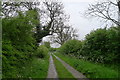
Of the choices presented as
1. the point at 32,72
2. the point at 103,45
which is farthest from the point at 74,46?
the point at 32,72

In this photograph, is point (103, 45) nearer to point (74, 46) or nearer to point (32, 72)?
point (32, 72)

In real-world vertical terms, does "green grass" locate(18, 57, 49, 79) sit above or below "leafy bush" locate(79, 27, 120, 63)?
below

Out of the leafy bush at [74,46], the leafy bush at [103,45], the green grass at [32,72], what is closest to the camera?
the green grass at [32,72]

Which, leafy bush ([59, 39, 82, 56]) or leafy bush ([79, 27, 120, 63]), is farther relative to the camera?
leafy bush ([59, 39, 82, 56])

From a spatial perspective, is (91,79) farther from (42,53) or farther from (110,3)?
(42,53)

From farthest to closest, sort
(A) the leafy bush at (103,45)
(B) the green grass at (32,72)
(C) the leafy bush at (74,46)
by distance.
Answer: (C) the leafy bush at (74,46), (A) the leafy bush at (103,45), (B) the green grass at (32,72)

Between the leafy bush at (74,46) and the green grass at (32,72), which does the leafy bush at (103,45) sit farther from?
the leafy bush at (74,46)

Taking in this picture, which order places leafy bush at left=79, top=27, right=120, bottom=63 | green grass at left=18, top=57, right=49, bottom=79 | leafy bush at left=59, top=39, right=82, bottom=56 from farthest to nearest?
leafy bush at left=59, top=39, right=82, bottom=56, leafy bush at left=79, top=27, right=120, bottom=63, green grass at left=18, top=57, right=49, bottom=79

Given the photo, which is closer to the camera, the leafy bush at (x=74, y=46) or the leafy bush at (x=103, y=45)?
the leafy bush at (x=103, y=45)

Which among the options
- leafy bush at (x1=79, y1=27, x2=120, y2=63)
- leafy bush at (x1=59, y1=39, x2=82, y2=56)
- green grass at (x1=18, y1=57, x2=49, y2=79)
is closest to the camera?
green grass at (x1=18, y1=57, x2=49, y2=79)

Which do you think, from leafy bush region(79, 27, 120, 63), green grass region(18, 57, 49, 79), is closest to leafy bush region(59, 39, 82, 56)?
leafy bush region(79, 27, 120, 63)

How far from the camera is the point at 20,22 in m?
5.88

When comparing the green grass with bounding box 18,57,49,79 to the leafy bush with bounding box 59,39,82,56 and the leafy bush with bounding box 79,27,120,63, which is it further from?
the leafy bush with bounding box 59,39,82,56

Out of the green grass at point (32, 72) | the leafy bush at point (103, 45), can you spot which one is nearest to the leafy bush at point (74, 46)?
the leafy bush at point (103, 45)
